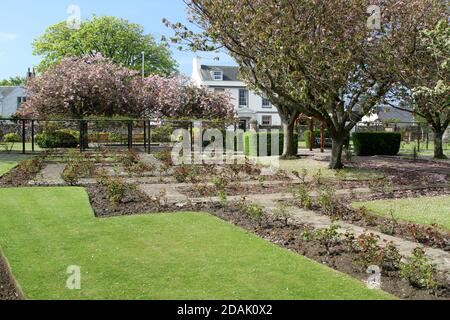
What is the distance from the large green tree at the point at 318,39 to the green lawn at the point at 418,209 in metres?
5.41

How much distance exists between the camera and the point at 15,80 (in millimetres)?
103438

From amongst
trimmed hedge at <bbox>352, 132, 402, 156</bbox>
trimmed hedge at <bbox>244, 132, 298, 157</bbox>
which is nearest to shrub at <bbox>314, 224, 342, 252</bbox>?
trimmed hedge at <bbox>244, 132, 298, 157</bbox>

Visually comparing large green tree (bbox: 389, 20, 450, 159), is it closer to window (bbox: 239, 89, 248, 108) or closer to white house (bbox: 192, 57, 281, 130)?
white house (bbox: 192, 57, 281, 130)

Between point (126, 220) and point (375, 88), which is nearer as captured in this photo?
point (126, 220)

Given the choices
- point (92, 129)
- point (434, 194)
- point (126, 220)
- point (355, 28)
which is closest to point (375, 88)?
point (355, 28)

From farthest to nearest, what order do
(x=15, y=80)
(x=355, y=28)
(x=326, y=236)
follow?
(x=15, y=80)
(x=355, y=28)
(x=326, y=236)

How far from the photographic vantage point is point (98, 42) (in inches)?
2393

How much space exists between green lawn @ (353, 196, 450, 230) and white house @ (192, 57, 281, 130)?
4814 centimetres

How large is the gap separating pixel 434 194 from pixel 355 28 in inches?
254

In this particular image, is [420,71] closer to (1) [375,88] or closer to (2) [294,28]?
(1) [375,88]

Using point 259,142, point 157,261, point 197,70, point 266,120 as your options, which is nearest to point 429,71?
point 259,142

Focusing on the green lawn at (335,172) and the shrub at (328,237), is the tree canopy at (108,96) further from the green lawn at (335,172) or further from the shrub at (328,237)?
the shrub at (328,237)

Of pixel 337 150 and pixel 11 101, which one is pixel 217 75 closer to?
pixel 11 101
